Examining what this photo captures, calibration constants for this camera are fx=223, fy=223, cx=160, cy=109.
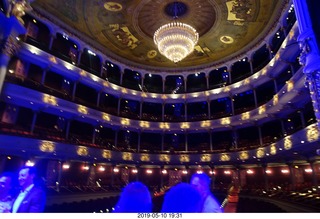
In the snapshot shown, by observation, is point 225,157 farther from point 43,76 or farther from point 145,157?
point 43,76

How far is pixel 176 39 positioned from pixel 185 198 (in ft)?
31.4

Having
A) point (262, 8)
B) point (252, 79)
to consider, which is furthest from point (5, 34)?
point (252, 79)

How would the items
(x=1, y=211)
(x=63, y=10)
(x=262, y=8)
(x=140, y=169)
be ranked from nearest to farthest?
(x=1, y=211) → (x=262, y=8) → (x=63, y=10) → (x=140, y=169)

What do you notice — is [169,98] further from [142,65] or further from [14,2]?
[14,2]

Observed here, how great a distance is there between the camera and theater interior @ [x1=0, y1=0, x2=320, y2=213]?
13.4 m

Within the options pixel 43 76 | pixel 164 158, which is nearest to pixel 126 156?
pixel 164 158

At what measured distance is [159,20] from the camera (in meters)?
15.0

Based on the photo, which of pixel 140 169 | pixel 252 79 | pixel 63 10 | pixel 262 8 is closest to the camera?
pixel 262 8

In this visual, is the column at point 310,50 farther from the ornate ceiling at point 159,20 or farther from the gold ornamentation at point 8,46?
the ornate ceiling at point 159,20

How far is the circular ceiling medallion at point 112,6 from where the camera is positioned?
1361 cm

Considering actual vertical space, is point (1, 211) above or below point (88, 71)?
below

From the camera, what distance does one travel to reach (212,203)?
3412 millimetres

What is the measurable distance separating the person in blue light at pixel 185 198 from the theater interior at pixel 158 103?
6.09 meters

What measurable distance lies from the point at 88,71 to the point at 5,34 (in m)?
15.3
